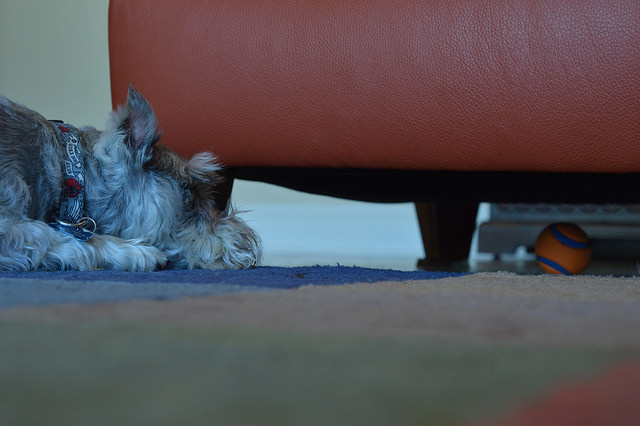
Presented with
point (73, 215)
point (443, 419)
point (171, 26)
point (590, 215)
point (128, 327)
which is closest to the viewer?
point (443, 419)

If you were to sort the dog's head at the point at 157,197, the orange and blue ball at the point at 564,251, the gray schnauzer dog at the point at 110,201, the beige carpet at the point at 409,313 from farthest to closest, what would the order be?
the orange and blue ball at the point at 564,251, the dog's head at the point at 157,197, the gray schnauzer dog at the point at 110,201, the beige carpet at the point at 409,313

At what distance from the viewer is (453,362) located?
42 cm

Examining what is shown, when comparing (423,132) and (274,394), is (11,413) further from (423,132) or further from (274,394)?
(423,132)

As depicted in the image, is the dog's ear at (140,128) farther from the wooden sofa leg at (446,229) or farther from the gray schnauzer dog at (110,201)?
the wooden sofa leg at (446,229)

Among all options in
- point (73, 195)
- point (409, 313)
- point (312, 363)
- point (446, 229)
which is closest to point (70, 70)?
point (446, 229)

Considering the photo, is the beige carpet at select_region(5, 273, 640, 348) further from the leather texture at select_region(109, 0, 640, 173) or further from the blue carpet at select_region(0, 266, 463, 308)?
the leather texture at select_region(109, 0, 640, 173)

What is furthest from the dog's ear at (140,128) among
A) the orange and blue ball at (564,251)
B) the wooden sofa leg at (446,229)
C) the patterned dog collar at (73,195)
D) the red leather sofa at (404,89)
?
the wooden sofa leg at (446,229)

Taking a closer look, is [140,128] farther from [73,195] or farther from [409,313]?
[409,313]

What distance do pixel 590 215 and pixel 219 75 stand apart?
192cm

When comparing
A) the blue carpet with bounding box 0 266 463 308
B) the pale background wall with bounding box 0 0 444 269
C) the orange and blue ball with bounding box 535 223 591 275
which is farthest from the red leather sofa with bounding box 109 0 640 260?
the pale background wall with bounding box 0 0 444 269

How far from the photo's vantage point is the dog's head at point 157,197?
1.38m

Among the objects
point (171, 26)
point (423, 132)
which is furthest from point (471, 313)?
point (171, 26)

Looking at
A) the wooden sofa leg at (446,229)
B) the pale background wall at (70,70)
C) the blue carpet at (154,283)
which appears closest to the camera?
the blue carpet at (154,283)

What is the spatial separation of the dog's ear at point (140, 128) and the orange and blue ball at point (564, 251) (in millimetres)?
921
